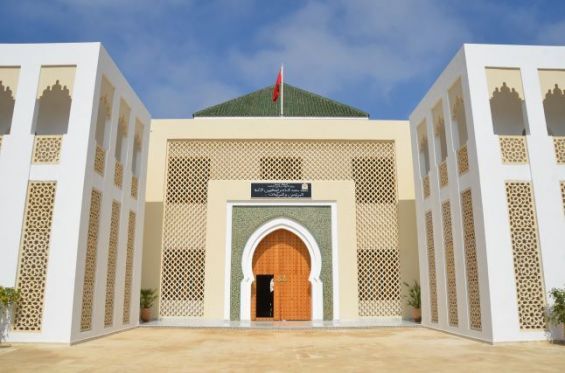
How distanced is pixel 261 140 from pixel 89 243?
5.45 meters

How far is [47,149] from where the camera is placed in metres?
6.98

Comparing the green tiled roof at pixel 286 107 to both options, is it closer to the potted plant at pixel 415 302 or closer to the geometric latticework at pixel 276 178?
the geometric latticework at pixel 276 178

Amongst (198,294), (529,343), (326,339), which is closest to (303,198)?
(198,294)

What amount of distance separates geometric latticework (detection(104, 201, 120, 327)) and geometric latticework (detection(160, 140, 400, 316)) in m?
2.68

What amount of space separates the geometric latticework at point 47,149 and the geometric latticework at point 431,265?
6728mm

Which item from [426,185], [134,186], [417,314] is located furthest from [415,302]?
[134,186]

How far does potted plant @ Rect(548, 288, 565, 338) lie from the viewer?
635 centimetres

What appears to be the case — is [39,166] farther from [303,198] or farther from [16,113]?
[303,198]

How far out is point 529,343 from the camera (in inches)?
251

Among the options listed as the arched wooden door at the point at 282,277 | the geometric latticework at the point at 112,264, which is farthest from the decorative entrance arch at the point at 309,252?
the geometric latticework at the point at 112,264

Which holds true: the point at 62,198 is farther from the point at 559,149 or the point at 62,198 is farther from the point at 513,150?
the point at 559,149

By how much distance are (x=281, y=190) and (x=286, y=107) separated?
4691mm

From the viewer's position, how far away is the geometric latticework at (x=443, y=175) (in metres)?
8.39

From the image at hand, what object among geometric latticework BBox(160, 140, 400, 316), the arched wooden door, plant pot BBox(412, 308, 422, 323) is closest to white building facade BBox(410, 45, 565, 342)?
plant pot BBox(412, 308, 422, 323)
